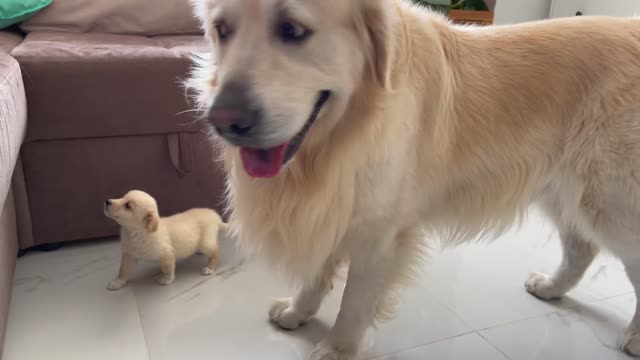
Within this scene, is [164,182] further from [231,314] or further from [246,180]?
[246,180]

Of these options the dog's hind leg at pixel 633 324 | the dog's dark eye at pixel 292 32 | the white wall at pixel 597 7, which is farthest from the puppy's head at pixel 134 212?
the white wall at pixel 597 7

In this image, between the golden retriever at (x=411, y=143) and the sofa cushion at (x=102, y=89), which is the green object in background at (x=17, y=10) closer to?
the sofa cushion at (x=102, y=89)

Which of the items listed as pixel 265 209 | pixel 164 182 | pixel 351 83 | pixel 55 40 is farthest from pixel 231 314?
pixel 55 40

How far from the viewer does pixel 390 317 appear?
4.90ft

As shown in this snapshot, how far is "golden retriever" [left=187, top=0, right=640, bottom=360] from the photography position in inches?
44.8

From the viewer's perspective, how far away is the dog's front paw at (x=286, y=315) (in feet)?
5.27

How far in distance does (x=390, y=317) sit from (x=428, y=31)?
765 millimetres

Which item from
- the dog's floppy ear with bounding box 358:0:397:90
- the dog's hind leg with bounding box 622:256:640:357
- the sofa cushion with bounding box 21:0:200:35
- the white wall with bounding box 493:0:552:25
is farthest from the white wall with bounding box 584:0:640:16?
the dog's floppy ear with bounding box 358:0:397:90

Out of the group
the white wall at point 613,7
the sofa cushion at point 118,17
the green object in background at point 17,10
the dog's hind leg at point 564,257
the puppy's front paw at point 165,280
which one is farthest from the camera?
the white wall at point 613,7

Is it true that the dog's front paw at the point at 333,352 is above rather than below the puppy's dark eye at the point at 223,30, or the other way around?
below

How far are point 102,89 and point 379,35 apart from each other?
3.46ft

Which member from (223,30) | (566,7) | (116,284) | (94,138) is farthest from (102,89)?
(566,7)

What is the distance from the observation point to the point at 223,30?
1.14 m

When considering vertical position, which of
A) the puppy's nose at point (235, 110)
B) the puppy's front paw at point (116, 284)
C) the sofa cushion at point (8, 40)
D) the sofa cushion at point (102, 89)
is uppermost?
the puppy's nose at point (235, 110)
